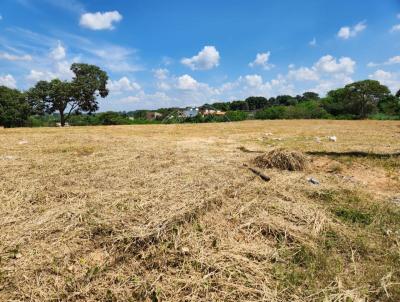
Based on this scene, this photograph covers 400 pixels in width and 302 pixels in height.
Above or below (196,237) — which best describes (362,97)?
above

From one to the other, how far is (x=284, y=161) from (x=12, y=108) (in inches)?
1475

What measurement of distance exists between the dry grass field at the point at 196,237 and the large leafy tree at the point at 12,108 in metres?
34.7

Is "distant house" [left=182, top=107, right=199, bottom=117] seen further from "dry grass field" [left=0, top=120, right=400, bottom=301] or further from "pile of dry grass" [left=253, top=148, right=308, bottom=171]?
"dry grass field" [left=0, top=120, right=400, bottom=301]

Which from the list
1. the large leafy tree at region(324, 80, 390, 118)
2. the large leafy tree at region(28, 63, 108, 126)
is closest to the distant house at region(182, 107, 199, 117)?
the large leafy tree at region(28, 63, 108, 126)

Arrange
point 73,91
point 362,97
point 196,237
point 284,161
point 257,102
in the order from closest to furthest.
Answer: point 196,237 → point 284,161 → point 73,91 → point 362,97 → point 257,102

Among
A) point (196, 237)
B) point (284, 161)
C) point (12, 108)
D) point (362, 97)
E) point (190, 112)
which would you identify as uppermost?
point (362, 97)

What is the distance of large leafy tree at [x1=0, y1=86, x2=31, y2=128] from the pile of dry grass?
3666cm

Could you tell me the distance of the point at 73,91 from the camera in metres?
34.4

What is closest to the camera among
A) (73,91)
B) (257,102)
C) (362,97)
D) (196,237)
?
(196,237)

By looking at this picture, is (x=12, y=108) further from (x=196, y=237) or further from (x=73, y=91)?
(x=196, y=237)

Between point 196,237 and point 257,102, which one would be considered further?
point 257,102

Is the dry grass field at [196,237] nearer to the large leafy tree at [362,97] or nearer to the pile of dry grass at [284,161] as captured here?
the pile of dry grass at [284,161]

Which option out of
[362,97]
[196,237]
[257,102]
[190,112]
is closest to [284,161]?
[196,237]

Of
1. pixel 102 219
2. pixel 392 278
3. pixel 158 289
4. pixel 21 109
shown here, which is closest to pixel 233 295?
pixel 158 289
